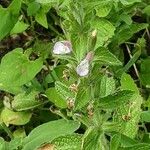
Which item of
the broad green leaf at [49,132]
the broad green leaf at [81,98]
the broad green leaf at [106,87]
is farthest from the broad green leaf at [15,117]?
the broad green leaf at [81,98]

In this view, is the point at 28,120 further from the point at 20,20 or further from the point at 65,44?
the point at 65,44

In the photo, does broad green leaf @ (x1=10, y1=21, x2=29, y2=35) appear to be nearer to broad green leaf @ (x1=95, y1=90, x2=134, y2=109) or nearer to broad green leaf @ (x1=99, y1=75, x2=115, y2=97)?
broad green leaf @ (x1=99, y1=75, x2=115, y2=97)

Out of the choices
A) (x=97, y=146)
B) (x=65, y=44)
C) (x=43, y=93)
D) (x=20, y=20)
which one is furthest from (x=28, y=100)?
(x=65, y=44)

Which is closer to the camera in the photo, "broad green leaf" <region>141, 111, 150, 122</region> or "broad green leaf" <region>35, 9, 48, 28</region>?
"broad green leaf" <region>141, 111, 150, 122</region>

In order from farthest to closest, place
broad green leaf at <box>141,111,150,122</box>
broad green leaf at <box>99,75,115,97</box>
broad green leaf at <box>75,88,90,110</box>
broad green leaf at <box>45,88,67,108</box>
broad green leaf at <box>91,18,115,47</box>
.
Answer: broad green leaf at <box>45,88,67,108</box> → broad green leaf at <box>141,111,150,122</box> → broad green leaf at <box>91,18,115,47</box> → broad green leaf at <box>99,75,115,97</box> → broad green leaf at <box>75,88,90,110</box>

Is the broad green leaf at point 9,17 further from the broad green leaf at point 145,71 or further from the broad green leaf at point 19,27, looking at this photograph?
the broad green leaf at point 145,71

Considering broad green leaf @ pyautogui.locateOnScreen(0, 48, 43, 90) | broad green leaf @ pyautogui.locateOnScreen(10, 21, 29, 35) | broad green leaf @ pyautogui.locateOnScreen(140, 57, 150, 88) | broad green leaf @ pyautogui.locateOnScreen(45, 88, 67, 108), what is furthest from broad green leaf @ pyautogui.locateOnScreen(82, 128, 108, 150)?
broad green leaf @ pyautogui.locateOnScreen(10, 21, 29, 35)
